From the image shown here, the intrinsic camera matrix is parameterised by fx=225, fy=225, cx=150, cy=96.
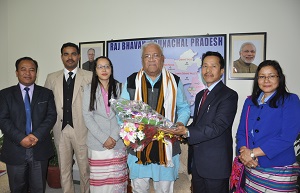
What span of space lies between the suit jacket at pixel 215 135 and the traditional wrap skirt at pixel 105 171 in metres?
0.89

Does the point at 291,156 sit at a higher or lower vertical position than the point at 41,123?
lower

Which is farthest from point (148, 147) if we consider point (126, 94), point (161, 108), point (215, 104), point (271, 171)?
point (271, 171)

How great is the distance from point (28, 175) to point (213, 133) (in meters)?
2.07

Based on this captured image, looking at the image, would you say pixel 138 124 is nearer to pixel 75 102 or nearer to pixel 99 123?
pixel 99 123

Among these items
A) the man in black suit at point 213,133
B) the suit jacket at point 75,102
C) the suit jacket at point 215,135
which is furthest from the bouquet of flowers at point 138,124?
the suit jacket at point 75,102

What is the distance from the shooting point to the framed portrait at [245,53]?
321cm

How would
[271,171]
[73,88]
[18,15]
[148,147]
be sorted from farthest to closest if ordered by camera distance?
[18,15] < [73,88] < [148,147] < [271,171]

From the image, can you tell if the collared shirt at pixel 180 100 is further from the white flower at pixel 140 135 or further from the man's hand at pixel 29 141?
the man's hand at pixel 29 141

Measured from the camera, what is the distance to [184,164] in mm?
3279

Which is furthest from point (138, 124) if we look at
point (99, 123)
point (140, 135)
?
point (99, 123)

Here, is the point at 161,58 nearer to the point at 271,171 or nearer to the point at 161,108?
the point at 161,108

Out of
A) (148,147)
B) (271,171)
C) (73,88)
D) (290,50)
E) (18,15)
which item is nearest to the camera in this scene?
(271,171)

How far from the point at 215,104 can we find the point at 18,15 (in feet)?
14.2

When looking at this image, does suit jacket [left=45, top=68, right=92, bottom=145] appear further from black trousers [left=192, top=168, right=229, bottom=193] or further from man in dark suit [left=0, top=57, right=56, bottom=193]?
black trousers [left=192, top=168, right=229, bottom=193]
